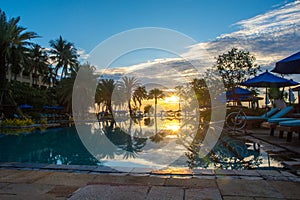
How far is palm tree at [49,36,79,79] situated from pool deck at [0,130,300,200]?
104ft

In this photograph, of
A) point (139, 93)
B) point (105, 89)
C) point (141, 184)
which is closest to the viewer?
point (141, 184)

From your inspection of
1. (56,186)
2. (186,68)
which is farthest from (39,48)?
(56,186)

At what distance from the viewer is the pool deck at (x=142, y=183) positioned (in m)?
2.64

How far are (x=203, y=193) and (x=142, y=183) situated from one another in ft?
2.49

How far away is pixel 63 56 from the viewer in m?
33.9

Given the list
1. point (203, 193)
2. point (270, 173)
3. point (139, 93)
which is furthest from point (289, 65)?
point (139, 93)

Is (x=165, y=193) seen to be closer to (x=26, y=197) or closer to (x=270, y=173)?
(x=26, y=197)

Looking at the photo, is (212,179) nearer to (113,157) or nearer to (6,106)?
(113,157)

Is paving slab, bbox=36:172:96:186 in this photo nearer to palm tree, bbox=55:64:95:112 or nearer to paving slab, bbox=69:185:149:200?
paving slab, bbox=69:185:149:200

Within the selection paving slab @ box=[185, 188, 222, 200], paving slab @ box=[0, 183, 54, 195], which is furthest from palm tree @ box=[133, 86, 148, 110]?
paving slab @ box=[185, 188, 222, 200]

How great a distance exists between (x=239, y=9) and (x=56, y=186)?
10144 mm

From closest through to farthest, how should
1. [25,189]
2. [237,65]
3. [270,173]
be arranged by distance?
[25,189], [270,173], [237,65]

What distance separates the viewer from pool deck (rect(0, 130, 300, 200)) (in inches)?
104

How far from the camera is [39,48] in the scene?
36.3 meters
